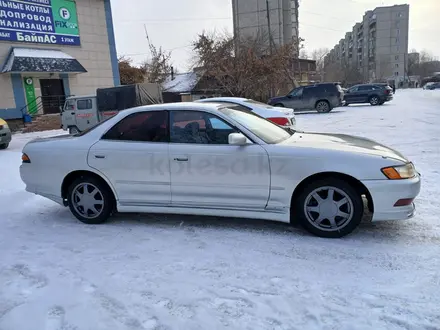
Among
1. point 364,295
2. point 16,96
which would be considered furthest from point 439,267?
point 16,96

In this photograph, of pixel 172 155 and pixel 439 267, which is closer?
pixel 439 267

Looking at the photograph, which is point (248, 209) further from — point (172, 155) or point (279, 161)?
point (172, 155)

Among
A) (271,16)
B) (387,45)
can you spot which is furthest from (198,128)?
(387,45)

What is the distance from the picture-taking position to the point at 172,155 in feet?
13.1

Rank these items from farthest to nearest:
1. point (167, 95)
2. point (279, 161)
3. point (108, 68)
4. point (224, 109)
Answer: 1. point (167, 95)
2. point (108, 68)
3. point (224, 109)
4. point (279, 161)

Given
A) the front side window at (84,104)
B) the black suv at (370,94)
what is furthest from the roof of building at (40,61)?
the black suv at (370,94)

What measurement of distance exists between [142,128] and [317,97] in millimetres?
17332

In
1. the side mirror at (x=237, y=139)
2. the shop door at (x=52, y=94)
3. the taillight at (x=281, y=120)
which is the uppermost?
the shop door at (x=52, y=94)

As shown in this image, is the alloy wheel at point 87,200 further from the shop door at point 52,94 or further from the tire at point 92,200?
the shop door at point 52,94

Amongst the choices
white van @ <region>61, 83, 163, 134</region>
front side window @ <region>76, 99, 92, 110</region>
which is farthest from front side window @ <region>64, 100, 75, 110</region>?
front side window @ <region>76, 99, 92, 110</region>

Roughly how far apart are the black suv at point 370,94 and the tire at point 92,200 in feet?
76.7

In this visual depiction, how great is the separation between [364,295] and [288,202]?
126cm

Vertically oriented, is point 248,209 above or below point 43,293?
above

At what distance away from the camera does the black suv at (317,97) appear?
19797 millimetres
